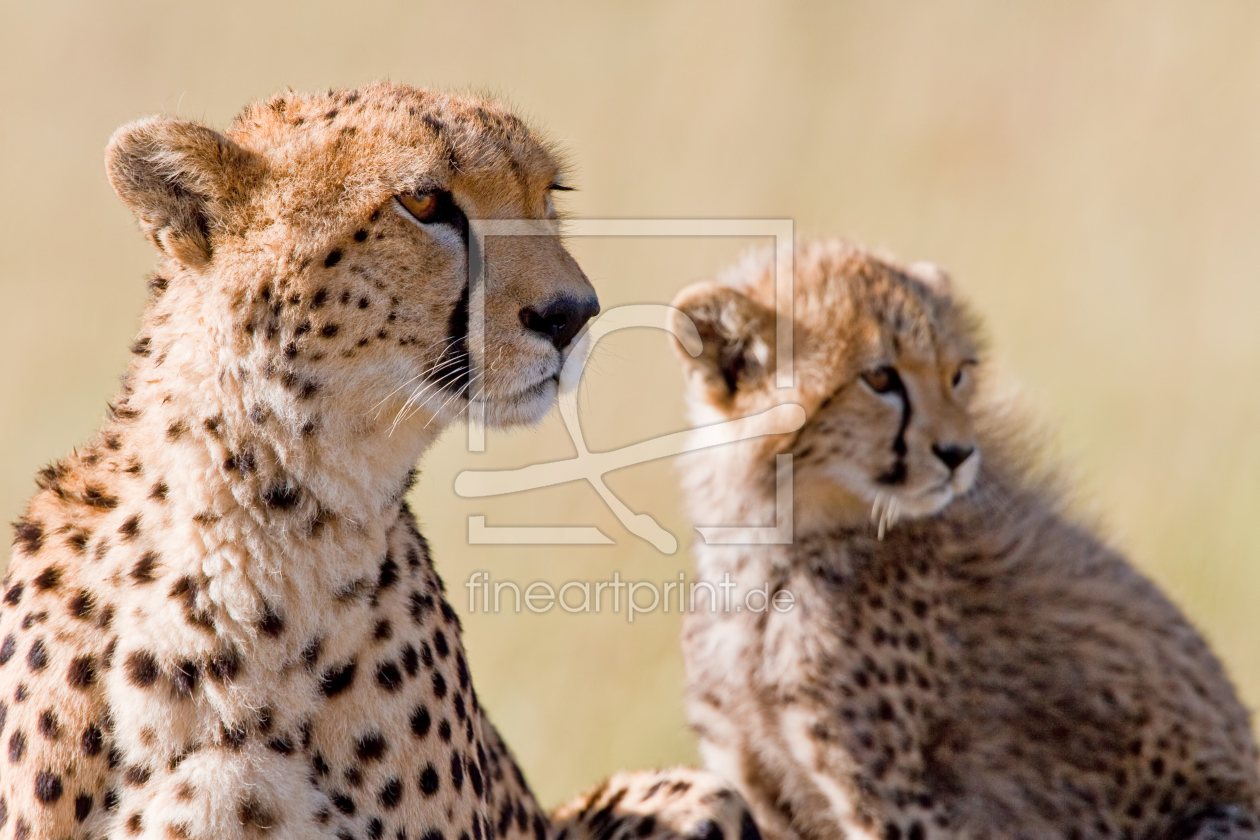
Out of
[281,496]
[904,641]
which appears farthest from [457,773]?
[904,641]

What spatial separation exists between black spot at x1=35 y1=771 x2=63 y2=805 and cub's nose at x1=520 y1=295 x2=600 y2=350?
83 cm

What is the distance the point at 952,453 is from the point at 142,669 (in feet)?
5.84

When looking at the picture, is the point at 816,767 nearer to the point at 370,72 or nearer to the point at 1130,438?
the point at 1130,438

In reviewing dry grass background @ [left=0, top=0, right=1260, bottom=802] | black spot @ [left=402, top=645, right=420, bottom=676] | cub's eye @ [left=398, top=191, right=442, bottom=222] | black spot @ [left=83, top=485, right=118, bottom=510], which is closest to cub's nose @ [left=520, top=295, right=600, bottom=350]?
cub's eye @ [left=398, top=191, right=442, bottom=222]

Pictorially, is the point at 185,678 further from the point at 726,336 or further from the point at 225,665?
the point at 726,336

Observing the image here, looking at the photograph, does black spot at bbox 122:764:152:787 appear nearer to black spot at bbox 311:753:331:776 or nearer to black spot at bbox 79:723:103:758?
black spot at bbox 79:723:103:758

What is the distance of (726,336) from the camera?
131 inches

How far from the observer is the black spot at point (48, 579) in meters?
2.06

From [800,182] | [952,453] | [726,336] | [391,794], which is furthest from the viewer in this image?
[800,182]

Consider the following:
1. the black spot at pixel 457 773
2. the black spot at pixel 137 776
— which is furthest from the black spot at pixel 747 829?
the black spot at pixel 137 776

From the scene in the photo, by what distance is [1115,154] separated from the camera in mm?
6965

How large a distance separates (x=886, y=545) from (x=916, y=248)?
3090mm

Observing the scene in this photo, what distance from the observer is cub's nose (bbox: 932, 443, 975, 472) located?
10.5 ft

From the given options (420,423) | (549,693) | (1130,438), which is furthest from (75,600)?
(1130,438)
